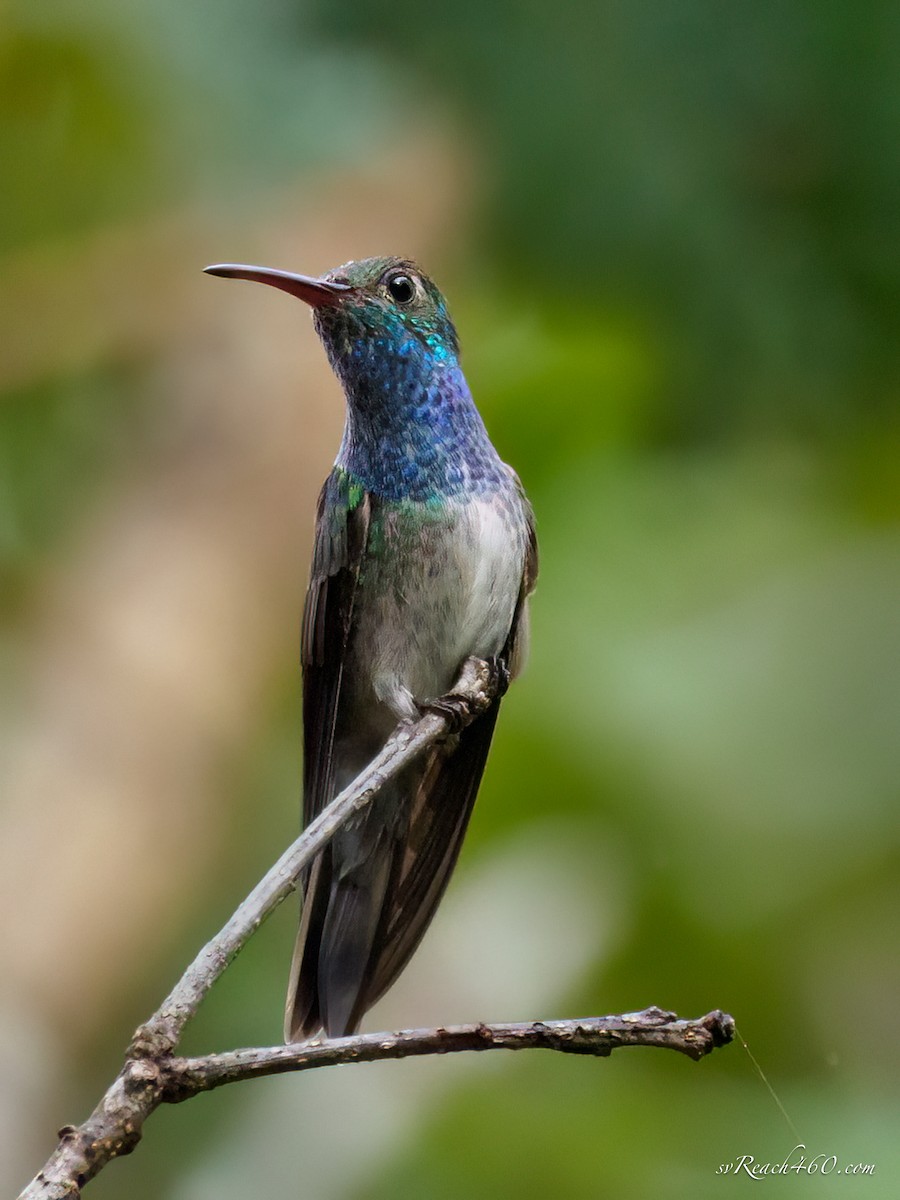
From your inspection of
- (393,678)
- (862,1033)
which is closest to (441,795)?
(393,678)

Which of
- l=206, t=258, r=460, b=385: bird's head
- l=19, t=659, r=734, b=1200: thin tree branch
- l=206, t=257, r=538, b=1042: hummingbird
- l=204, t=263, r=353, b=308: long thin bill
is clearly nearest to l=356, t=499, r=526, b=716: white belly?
l=206, t=257, r=538, b=1042: hummingbird

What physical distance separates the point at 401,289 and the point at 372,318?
0.11m

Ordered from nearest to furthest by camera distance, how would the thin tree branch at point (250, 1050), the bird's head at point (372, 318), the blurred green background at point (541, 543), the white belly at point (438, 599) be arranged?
the thin tree branch at point (250, 1050)
the white belly at point (438, 599)
the bird's head at point (372, 318)
the blurred green background at point (541, 543)

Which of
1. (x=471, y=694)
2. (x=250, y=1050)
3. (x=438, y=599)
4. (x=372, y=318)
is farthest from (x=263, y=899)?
(x=372, y=318)

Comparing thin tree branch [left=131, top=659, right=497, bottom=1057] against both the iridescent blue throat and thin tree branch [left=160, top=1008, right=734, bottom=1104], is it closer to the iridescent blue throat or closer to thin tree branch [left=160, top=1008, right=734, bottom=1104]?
thin tree branch [left=160, top=1008, right=734, bottom=1104]

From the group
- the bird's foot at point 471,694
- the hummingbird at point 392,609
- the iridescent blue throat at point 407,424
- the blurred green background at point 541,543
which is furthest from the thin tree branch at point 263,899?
the blurred green background at point 541,543

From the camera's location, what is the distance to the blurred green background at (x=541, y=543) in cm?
334

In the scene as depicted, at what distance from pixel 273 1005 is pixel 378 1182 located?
70 centimetres

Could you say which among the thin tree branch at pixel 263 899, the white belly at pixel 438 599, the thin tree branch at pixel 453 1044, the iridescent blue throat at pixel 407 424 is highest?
the iridescent blue throat at pixel 407 424

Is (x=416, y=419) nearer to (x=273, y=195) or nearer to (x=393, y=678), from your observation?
(x=393, y=678)

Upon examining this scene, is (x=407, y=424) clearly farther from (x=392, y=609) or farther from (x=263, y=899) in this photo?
(x=263, y=899)

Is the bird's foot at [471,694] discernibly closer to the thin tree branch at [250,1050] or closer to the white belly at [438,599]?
the white belly at [438,599]

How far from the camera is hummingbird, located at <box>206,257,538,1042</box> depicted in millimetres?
2631

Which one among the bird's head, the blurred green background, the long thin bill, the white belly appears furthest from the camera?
the blurred green background
